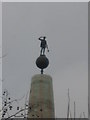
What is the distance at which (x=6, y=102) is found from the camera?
793 centimetres

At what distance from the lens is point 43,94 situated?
20.1 m

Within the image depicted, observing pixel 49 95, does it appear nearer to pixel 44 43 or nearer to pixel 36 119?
pixel 36 119

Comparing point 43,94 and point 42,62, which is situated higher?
point 42,62

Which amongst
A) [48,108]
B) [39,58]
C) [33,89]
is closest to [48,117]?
[48,108]

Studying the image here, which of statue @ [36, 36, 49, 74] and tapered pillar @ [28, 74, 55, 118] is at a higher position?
statue @ [36, 36, 49, 74]

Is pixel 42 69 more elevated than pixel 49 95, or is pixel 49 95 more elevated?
pixel 42 69

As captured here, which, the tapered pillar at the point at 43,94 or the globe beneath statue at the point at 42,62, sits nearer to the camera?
the tapered pillar at the point at 43,94

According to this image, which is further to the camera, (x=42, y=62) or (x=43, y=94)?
(x=42, y=62)

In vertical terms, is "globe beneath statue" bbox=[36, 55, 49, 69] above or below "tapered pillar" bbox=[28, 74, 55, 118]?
above

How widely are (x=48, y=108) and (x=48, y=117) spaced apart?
519mm

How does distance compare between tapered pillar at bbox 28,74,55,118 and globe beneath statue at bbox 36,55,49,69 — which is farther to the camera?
globe beneath statue at bbox 36,55,49,69

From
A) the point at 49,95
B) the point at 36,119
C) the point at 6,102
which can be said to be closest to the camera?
the point at 6,102

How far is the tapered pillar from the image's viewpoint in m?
19.8

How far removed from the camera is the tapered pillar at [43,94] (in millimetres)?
19766
